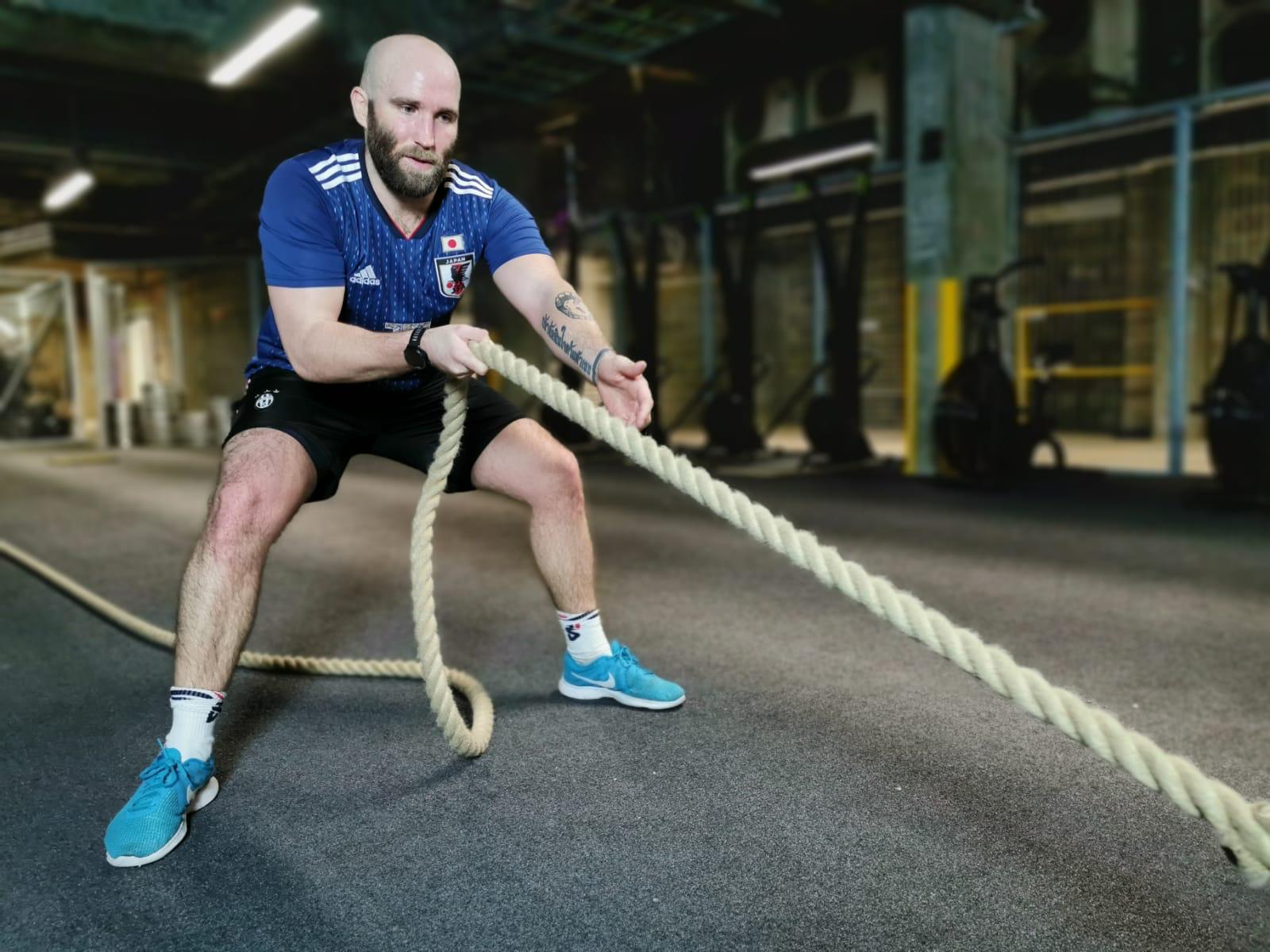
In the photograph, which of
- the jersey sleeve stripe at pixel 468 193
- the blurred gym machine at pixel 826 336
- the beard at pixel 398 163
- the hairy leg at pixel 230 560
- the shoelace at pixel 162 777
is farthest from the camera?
the blurred gym machine at pixel 826 336

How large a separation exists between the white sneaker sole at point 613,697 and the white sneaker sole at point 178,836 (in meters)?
0.77

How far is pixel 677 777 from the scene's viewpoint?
5.69ft

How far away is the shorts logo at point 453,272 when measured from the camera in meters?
1.94

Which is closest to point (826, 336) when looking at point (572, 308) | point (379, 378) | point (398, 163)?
point (572, 308)

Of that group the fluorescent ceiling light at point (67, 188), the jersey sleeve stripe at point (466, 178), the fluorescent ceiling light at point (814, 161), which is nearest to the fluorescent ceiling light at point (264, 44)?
the fluorescent ceiling light at point (67, 188)

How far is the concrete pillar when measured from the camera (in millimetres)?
6406

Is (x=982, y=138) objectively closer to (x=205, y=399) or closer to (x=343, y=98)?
(x=343, y=98)

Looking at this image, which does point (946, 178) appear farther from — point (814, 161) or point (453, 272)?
point (453, 272)

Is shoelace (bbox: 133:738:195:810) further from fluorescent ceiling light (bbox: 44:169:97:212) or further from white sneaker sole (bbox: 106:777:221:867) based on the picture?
fluorescent ceiling light (bbox: 44:169:97:212)

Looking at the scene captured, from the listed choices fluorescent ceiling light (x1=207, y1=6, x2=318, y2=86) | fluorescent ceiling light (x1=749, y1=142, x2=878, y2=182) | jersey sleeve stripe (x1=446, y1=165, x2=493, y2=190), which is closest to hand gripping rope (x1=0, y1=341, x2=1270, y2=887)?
jersey sleeve stripe (x1=446, y1=165, x2=493, y2=190)

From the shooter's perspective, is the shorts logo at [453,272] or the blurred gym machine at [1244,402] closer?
the shorts logo at [453,272]

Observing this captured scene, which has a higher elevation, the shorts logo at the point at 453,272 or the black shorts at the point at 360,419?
the shorts logo at the point at 453,272

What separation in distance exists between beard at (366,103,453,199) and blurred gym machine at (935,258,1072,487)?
15.1ft

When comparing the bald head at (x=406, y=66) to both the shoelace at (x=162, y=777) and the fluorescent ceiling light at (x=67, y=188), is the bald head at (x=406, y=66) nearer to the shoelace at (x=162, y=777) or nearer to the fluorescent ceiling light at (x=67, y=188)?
the shoelace at (x=162, y=777)
